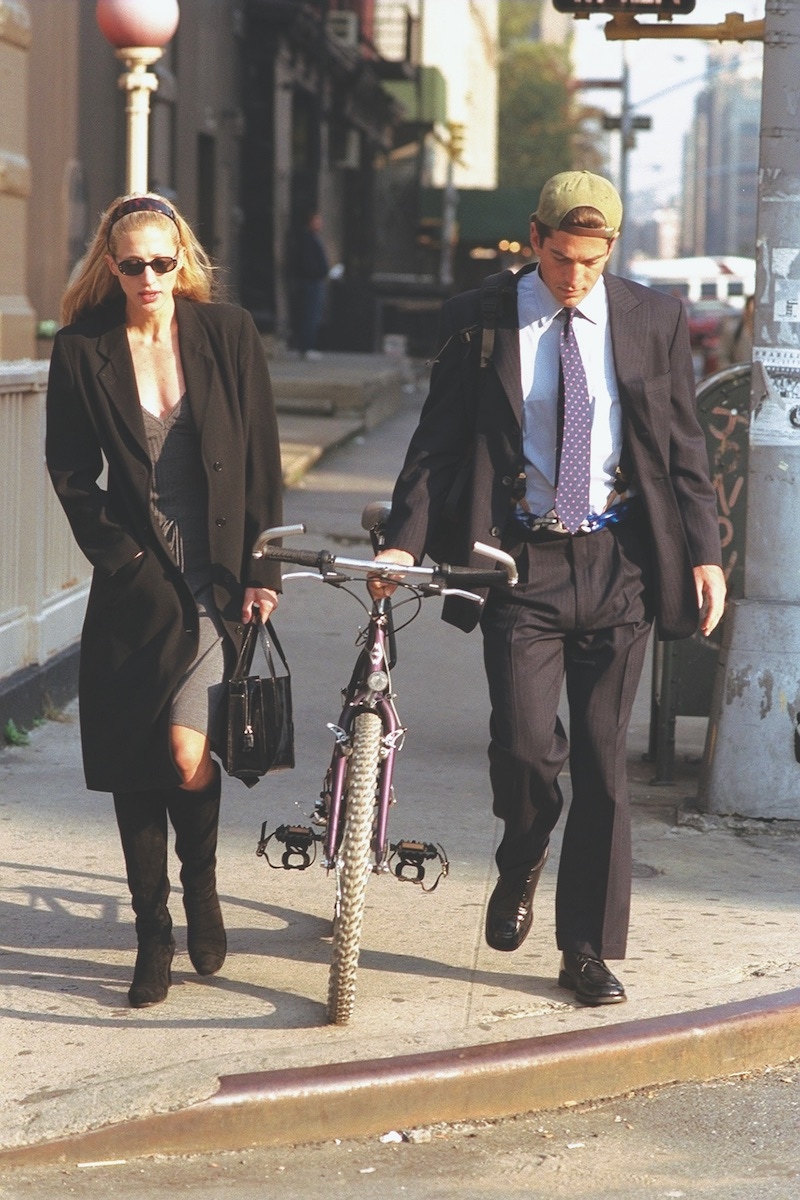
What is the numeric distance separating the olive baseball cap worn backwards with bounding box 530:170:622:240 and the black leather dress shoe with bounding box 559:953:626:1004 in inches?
70.2

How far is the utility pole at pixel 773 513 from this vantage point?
20.5 feet

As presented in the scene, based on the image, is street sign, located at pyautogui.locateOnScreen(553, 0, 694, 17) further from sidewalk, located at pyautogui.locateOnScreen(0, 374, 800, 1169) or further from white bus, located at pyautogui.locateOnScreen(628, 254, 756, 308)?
white bus, located at pyautogui.locateOnScreen(628, 254, 756, 308)

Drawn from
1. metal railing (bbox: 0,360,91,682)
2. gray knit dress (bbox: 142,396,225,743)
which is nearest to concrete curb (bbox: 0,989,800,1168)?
gray knit dress (bbox: 142,396,225,743)

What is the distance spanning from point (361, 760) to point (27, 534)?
361 cm

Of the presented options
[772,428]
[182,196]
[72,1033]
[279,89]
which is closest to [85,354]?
[72,1033]

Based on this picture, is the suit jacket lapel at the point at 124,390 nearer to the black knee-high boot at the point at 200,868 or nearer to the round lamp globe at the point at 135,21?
the black knee-high boot at the point at 200,868

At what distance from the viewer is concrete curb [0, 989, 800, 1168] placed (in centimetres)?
400

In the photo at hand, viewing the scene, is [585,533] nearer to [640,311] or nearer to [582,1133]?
[640,311]

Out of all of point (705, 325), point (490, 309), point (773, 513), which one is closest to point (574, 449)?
point (490, 309)

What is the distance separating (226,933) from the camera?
5219mm

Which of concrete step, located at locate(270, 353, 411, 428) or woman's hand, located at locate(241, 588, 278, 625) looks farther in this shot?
concrete step, located at locate(270, 353, 411, 428)

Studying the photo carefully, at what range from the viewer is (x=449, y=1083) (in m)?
4.20

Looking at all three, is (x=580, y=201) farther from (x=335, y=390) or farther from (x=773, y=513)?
(x=335, y=390)

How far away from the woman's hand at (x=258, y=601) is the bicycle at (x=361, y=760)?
0.10 metres
